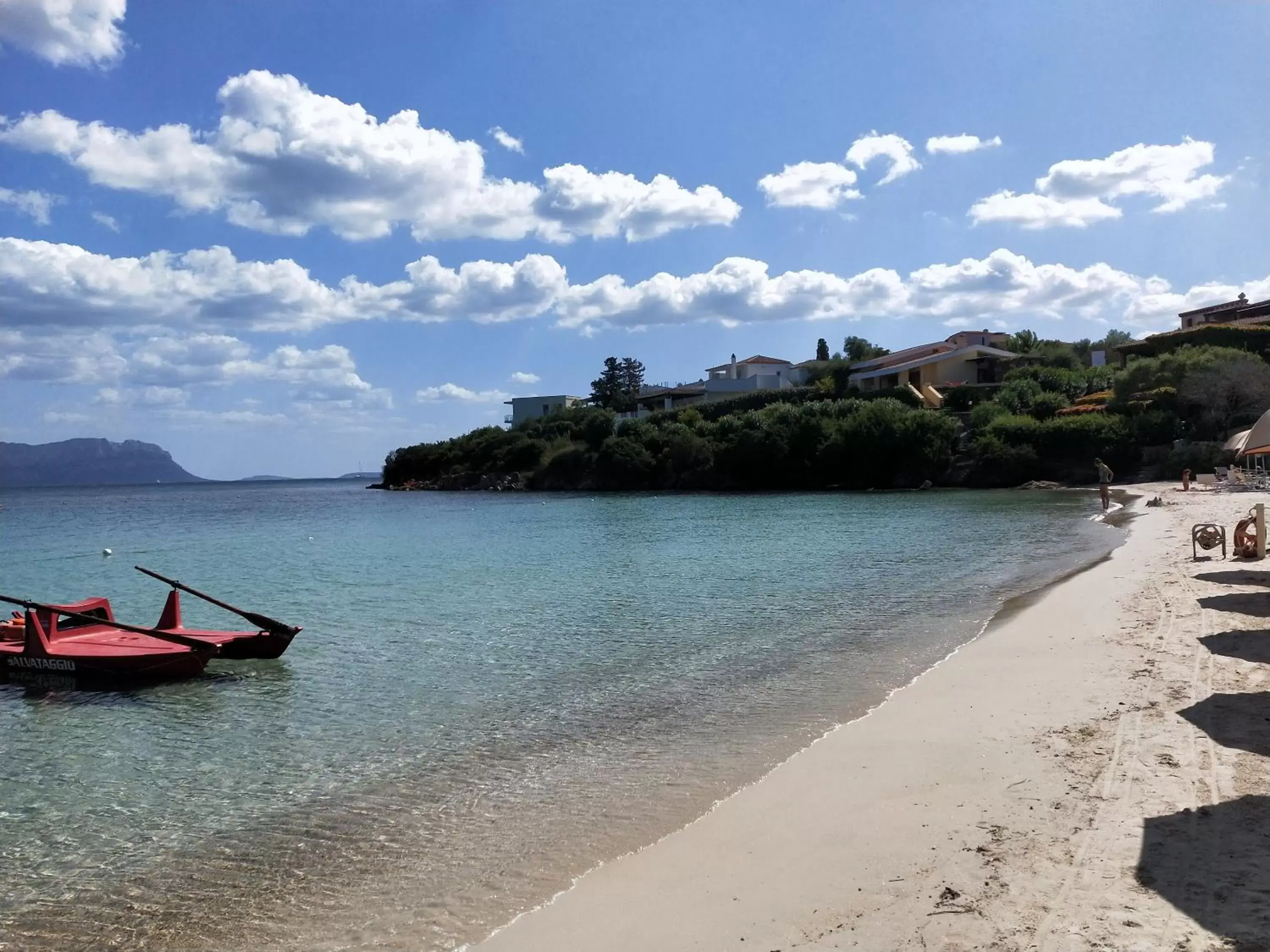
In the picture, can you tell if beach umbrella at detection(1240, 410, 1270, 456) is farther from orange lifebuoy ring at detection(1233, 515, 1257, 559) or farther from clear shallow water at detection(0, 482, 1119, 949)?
clear shallow water at detection(0, 482, 1119, 949)

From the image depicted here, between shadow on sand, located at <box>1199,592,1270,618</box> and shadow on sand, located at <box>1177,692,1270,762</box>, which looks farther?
shadow on sand, located at <box>1199,592,1270,618</box>

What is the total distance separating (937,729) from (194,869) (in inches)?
262

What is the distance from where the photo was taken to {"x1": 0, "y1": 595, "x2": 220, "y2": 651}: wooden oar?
44.2 ft

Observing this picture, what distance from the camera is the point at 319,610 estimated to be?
67.4 feet

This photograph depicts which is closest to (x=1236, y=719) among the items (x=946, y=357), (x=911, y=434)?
(x=911, y=434)

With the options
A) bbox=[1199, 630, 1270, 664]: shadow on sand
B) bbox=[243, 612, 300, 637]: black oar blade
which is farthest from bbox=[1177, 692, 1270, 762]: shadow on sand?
bbox=[243, 612, 300, 637]: black oar blade

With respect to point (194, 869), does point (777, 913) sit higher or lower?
higher

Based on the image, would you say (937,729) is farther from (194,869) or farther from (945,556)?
(945,556)

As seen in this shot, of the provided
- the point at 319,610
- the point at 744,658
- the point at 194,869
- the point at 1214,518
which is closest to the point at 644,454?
the point at 1214,518

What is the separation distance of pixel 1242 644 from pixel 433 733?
9.55 meters

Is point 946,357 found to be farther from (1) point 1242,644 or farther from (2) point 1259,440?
(1) point 1242,644

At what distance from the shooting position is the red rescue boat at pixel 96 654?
43.8 feet

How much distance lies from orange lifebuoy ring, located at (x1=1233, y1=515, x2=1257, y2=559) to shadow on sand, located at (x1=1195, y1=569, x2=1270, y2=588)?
3.82 ft

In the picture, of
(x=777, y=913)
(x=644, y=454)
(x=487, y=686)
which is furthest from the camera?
(x=644, y=454)
